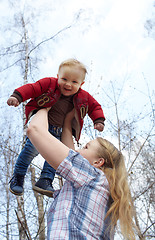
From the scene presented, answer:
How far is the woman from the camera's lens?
1344 millimetres

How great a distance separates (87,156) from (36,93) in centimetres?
73

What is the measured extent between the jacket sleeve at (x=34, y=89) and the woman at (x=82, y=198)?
15.3 inches

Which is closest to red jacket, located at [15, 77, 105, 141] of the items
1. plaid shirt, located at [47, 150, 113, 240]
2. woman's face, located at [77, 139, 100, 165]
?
woman's face, located at [77, 139, 100, 165]

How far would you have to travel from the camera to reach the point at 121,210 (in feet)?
4.96

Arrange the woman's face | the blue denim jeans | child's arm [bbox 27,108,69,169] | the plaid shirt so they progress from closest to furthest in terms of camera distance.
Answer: the plaid shirt < child's arm [bbox 27,108,69,169] < the woman's face < the blue denim jeans

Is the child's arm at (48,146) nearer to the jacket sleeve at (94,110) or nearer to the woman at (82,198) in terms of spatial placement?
the woman at (82,198)

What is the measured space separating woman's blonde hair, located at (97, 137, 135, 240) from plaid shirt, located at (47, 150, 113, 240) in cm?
5

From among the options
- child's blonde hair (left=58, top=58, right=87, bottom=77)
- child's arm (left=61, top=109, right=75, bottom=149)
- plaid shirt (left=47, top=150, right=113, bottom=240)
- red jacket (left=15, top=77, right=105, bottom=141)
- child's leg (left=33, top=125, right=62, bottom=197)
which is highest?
child's blonde hair (left=58, top=58, right=87, bottom=77)

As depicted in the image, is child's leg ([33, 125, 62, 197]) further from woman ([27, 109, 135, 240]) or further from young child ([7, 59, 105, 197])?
woman ([27, 109, 135, 240])

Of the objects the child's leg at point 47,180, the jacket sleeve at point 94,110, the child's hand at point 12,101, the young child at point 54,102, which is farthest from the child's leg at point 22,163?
the jacket sleeve at point 94,110

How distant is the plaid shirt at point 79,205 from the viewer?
132 centimetres

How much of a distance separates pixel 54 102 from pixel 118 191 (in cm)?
93

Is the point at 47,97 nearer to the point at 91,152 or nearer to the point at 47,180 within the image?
the point at 91,152

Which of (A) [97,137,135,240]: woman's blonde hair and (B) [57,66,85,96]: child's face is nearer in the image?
(A) [97,137,135,240]: woman's blonde hair
